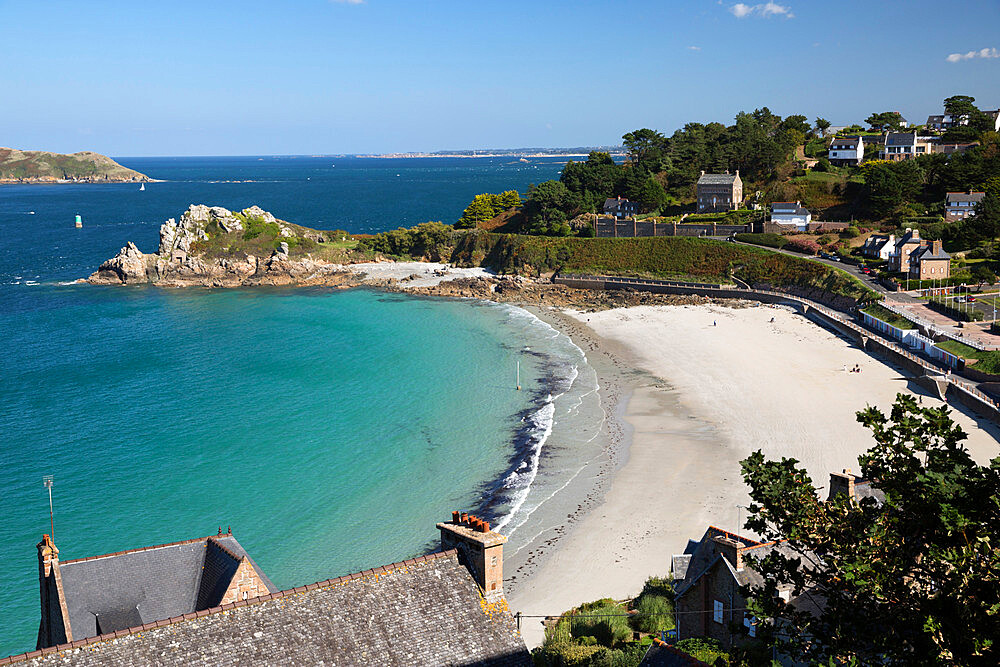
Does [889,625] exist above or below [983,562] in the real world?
below

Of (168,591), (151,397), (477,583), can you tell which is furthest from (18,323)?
(477,583)

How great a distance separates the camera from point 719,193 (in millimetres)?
80000

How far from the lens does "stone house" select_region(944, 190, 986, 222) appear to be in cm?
6788

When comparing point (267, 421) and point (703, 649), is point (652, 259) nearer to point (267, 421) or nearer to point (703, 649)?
point (267, 421)

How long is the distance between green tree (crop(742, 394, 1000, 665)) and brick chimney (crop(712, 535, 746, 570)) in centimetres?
468

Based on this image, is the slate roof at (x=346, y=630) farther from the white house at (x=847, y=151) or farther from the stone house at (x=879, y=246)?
the white house at (x=847, y=151)

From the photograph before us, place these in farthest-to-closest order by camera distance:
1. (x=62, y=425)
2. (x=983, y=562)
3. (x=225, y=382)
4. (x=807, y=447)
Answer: (x=225, y=382)
(x=62, y=425)
(x=807, y=447)
(x=983, y=562)

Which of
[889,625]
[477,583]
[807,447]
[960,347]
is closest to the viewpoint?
[889,625]

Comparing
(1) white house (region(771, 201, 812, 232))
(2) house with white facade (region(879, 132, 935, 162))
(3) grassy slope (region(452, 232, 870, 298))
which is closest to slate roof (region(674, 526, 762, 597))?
(3) grassy slope (region(452, 232, 870, 298))

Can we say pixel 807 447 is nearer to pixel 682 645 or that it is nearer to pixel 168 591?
pixel 682 645

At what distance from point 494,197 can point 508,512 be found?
224 ft

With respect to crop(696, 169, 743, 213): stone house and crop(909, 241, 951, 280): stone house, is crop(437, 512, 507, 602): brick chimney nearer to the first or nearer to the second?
crop(909, 241, 951, 280): stone house

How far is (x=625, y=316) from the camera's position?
200ft

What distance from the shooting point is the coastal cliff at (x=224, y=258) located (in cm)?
8044
